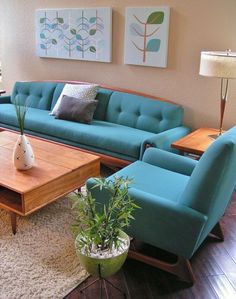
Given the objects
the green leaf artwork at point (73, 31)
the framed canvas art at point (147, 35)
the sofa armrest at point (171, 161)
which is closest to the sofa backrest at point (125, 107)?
the framed canvas art at point (147, 35)

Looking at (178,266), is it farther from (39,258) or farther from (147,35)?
(147,35)

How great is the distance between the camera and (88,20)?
13.4 feet

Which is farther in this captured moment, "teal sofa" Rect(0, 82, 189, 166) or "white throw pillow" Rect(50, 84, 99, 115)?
"white throw pillow" Rect(50, 84, 99, 115)

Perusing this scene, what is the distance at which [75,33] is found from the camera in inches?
167

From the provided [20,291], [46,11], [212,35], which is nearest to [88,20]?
[46,11]

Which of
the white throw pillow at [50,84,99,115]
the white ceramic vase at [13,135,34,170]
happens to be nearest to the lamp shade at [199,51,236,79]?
the white throw pillow at [50,84,99,115]

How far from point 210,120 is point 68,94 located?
1.69m

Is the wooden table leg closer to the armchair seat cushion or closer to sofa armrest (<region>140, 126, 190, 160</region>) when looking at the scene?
the armchair seat cushion

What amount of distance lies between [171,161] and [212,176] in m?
0.88

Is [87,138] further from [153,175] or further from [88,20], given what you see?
[88,20]

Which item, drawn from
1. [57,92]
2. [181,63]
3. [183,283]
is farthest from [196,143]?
[57,92]

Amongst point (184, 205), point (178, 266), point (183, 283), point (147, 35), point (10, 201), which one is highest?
point (147, 35)

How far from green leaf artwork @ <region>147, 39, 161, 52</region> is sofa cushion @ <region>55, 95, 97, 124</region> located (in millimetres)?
851

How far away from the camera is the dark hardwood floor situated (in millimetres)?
1936
